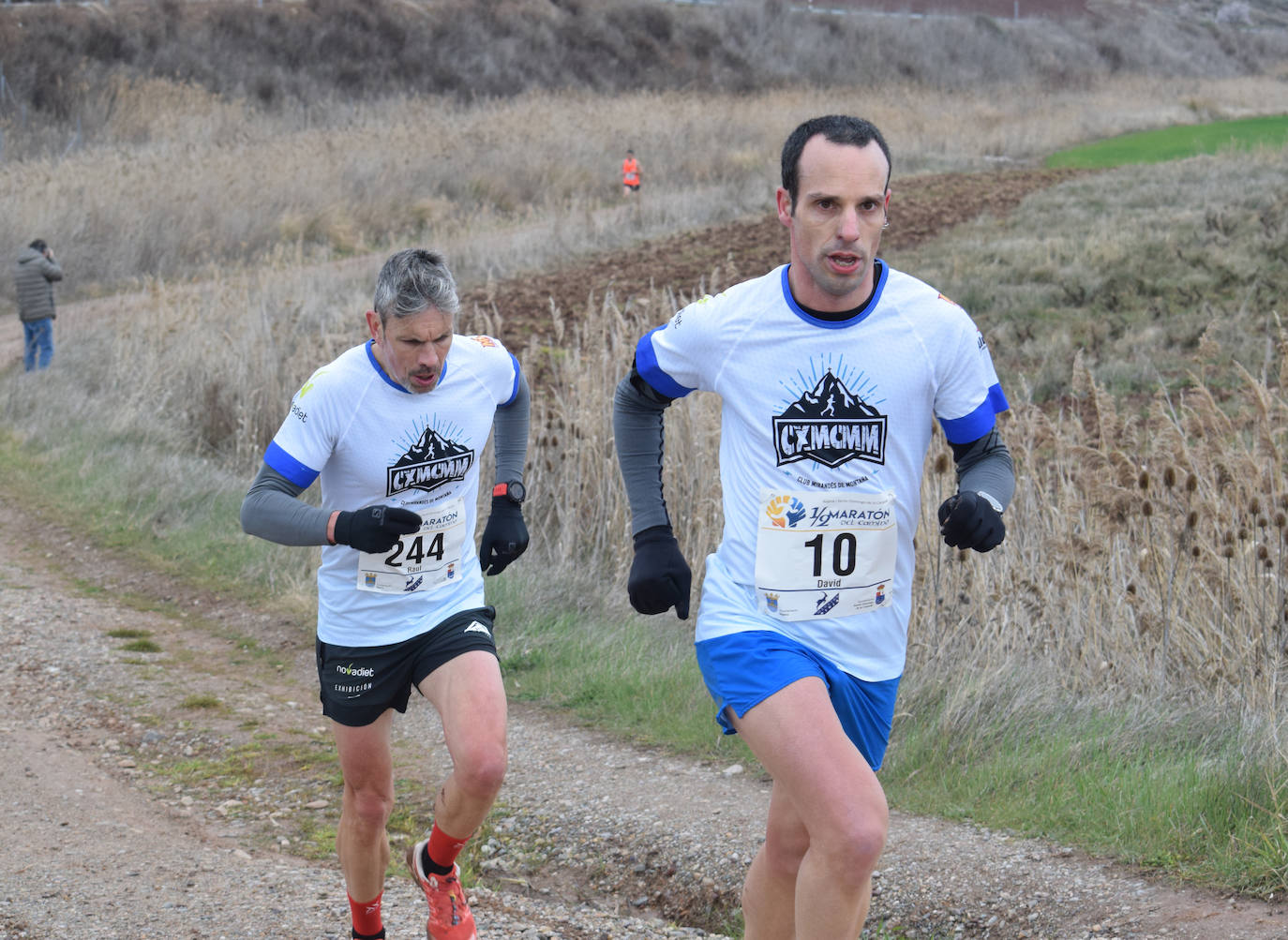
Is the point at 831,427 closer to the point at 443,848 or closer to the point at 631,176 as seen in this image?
the point at 443,848

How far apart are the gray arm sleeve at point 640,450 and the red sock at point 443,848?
3.23ft

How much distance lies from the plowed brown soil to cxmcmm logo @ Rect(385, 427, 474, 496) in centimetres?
→ 721

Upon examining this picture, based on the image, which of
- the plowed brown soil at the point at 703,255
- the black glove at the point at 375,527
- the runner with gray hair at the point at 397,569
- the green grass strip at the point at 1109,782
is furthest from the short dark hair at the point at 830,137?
the plowed brown soil at the point at 703,255

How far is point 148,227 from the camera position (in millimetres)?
20047

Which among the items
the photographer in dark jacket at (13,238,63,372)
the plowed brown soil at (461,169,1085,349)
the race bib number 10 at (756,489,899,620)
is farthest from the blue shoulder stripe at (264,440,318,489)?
the photographer in dark jacket at (13,238,63,372)

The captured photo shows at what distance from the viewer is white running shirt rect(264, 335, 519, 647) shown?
3742 mm

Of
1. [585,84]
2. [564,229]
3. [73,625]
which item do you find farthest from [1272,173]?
[585,84]

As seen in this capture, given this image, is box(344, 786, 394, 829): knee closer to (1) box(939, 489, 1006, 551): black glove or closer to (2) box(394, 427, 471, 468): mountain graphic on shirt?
(2) box(394, 427, 471, 468): mountain graphic on shirt

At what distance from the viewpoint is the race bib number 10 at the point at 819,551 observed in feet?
10.3

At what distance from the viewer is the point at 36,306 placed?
44.7 feet

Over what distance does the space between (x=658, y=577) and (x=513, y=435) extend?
4.00 ft

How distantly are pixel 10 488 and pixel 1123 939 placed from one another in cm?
875

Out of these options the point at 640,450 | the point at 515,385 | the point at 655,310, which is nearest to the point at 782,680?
the point at 640,450

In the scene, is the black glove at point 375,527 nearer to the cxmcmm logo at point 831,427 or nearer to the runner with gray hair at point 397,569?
the runner with gray hair at point 397,569
